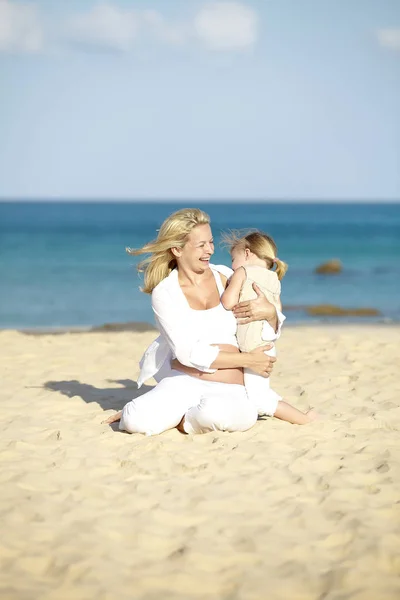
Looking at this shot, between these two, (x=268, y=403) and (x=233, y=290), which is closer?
(x=233, y=290)

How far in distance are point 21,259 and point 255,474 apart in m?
32.5

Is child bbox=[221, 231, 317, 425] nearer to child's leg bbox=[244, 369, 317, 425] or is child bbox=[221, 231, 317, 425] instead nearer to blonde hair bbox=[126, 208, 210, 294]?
child's leg bbox=[244, 369, 317, 425]

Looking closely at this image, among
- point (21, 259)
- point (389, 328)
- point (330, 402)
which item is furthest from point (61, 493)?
point (21, 259)

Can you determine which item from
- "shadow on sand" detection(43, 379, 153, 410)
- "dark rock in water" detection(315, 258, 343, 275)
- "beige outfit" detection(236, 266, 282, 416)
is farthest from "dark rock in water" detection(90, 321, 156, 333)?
"dark rock in water" detection(315, 258, 343, 275)

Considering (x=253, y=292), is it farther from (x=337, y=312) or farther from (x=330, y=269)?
(x=330, y=269)

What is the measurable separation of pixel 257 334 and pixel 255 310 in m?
0.18

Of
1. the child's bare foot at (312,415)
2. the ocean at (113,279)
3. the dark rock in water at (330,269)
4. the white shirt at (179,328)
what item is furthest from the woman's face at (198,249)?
the dark rock in water at (330,269)

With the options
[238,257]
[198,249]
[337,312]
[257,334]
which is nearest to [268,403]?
[257,334]

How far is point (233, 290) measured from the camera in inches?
237

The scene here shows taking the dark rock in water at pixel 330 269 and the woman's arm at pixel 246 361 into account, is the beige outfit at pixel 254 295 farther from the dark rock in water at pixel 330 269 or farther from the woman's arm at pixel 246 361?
the dark rock in water at pixel 330 269

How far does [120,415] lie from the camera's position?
6332mm

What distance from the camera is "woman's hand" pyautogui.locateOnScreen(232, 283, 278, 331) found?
601 centimetres

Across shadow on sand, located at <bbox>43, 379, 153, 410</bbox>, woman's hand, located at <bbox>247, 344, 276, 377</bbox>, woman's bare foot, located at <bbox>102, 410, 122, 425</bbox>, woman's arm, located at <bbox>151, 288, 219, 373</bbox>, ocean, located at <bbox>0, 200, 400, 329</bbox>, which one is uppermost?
woman's arm, located at <bbox>151, 288, 219, 373</bbox>

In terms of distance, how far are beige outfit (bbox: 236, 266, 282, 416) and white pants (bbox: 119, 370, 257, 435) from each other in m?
0.13
